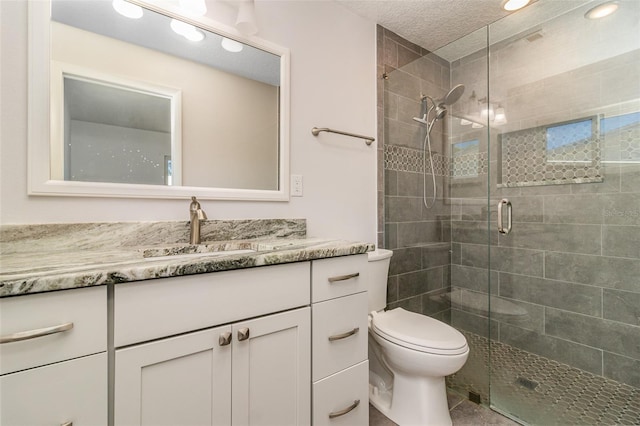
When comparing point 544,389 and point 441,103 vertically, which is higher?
point 441,103

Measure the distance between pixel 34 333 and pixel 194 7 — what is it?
4.38ft

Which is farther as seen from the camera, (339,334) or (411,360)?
(411,360)

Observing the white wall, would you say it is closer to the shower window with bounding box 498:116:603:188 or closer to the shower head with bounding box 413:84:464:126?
the shower head with bounding box 413:84:464:126

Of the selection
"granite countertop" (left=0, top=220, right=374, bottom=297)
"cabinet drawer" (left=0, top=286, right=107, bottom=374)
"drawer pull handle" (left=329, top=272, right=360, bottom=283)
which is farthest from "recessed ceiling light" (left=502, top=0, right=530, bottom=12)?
"cabinet drawer" (left=0, top=286, right=107, bottom=374)

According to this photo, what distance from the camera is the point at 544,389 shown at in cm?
167

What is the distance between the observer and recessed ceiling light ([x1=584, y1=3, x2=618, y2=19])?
1598 mm

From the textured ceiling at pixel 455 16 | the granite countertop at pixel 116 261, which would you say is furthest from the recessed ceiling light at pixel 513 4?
the granite countertop at pixel 116 261

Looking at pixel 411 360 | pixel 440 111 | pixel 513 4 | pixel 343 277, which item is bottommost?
pixel 411 360

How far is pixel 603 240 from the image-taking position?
1.76 meters

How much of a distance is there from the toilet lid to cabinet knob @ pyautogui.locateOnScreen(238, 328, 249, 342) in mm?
791

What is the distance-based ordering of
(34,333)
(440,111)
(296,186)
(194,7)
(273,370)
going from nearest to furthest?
(34,333)
(273,370)
(194,7)
(296,186)
(440,111)

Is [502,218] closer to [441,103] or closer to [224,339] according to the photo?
[441,103]

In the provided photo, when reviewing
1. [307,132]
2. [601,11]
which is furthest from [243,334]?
[601,11]

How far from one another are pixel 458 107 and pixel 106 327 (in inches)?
93.6
